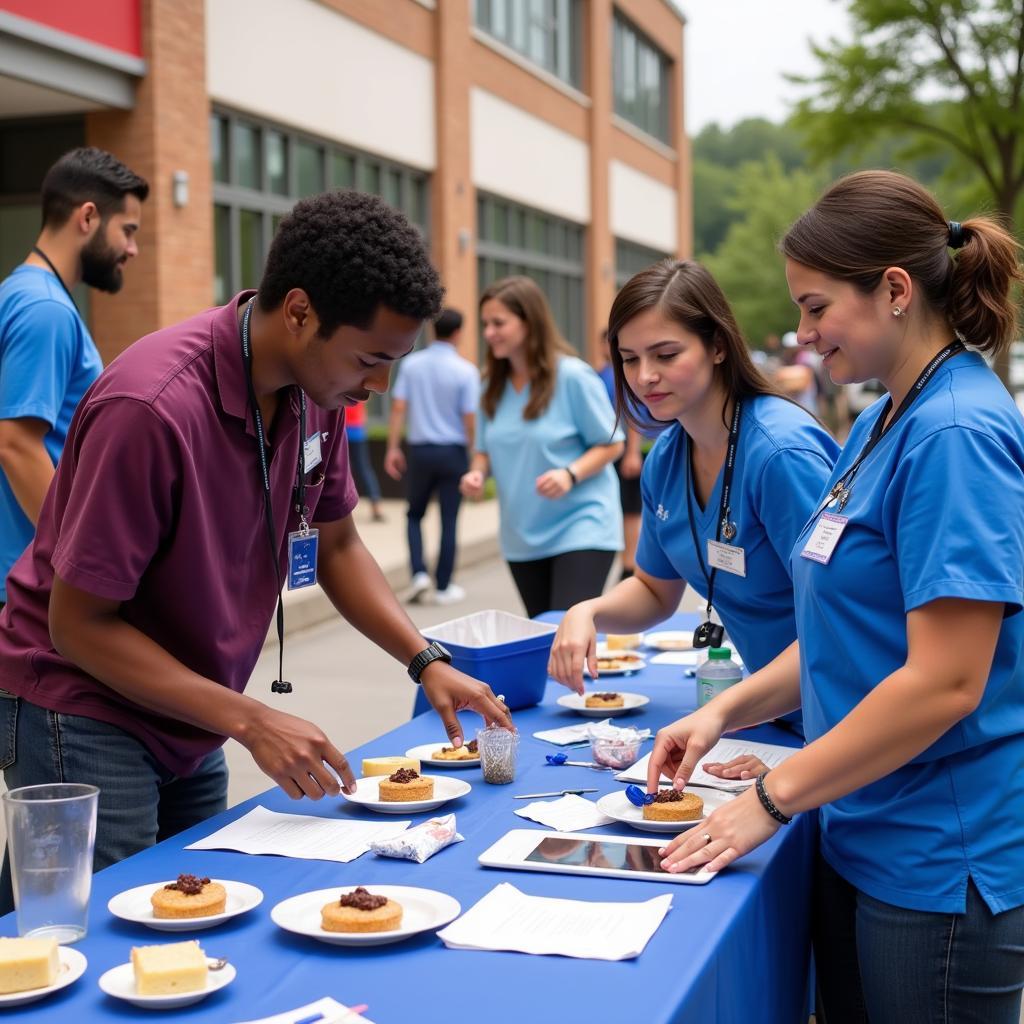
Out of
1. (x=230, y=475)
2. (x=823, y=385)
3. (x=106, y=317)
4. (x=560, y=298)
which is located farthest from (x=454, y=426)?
(x=823, y=385)

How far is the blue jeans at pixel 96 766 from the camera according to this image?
230 cm

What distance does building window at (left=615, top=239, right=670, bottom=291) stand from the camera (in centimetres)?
2494

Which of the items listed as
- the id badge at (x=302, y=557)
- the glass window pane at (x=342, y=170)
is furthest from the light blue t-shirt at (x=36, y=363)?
the glass window pane at (x=342, y=170)

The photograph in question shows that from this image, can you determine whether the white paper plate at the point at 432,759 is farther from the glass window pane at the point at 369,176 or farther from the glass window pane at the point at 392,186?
the glass window pane at the point at 392,186

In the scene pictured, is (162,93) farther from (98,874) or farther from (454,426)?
(98,874)

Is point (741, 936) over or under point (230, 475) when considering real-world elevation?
under

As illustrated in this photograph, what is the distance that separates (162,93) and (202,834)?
8.97 meters

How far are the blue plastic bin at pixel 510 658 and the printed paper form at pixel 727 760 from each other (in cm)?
55

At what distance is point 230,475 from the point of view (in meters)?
2.27

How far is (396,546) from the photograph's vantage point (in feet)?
37.0

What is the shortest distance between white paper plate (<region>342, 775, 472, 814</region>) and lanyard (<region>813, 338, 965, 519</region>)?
85cm

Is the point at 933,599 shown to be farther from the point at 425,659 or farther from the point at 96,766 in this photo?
the point at 96,766

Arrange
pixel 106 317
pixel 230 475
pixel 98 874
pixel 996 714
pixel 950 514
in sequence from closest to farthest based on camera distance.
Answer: pixel 950 514
pixel 996 714
pixel 98 874
pixel 230 475
pixel 106 317

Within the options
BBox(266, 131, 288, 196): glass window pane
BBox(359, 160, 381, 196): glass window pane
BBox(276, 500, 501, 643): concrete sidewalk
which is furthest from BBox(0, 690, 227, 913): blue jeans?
BBox(359, 160, 381, 196): glass window pane
